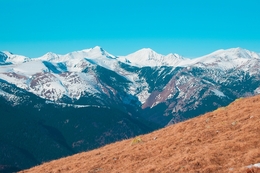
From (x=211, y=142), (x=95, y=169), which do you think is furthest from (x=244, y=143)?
(x=95, y=169)

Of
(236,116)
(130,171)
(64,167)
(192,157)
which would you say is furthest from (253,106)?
(64,167)

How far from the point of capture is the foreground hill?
26188mm

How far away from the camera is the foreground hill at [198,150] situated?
1031 inches

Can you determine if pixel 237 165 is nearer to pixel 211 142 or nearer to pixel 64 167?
pixel 211 142

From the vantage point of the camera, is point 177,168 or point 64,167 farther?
point 64,167

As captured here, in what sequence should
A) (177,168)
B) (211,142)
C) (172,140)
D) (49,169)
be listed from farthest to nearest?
(49,169)
(172,140)
(211,142)
(177,168)

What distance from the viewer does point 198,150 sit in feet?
97.6

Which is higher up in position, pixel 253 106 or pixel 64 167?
pixel 253 106

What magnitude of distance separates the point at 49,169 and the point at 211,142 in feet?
57.8

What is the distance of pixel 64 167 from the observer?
124 ft

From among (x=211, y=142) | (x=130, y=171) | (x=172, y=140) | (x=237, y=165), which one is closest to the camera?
(x=237, y=165)

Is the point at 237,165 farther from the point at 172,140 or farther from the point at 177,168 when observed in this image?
the point at 172,140

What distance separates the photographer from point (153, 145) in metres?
36.8

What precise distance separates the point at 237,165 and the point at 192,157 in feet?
14.4
